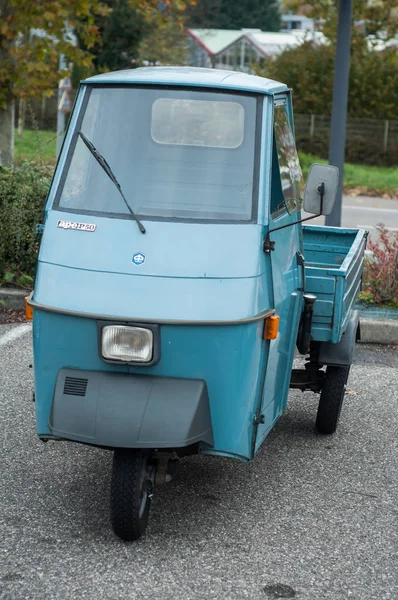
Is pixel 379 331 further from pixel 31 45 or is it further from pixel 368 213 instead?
pixel 368 213

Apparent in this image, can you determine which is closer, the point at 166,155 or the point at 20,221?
the point at 166,155

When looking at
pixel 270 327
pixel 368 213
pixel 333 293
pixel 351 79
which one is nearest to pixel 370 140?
pixel 351 79

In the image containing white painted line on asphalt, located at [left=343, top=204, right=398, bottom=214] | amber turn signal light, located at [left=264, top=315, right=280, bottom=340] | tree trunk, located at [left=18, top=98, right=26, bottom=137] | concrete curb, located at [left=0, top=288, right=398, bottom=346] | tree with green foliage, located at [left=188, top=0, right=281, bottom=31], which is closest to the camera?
amber turn signal light, located at [left=264, top=315, right=280, bottom=340]

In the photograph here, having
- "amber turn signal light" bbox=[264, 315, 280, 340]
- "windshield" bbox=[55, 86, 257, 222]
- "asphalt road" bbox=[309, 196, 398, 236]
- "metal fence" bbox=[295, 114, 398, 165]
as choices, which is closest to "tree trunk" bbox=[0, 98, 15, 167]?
"asphalt road" bbox=[309, 196, 398, 236]

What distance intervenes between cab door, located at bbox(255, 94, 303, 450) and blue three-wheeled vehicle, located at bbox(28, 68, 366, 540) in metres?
0.02

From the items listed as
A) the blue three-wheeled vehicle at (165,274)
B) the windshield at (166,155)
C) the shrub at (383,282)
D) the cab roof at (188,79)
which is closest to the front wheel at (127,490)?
the blue three-wheeled vehicle at (165,274)

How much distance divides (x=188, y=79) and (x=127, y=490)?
205cm

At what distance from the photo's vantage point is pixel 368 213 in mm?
19469

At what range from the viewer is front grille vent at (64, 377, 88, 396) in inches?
179

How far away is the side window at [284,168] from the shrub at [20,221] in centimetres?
400

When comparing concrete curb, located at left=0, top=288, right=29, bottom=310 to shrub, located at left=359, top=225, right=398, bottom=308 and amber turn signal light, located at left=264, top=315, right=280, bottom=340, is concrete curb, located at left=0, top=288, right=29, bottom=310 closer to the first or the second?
shrub, located at left=359, top=225, right=398, bottom=308

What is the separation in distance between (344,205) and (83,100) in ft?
51.3

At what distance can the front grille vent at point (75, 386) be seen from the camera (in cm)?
454

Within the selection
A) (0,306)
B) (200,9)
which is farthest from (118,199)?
(200,9)
